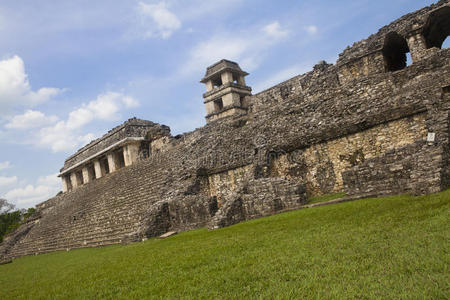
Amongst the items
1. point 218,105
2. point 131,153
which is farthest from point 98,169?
point 218,105

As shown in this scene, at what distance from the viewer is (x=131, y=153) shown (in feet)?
83.7

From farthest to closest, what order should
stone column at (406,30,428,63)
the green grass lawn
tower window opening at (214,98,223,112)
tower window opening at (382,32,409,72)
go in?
tower window opening at (214,98,223,112)
tower window opening at (382,32,409,72)
stone column at (406,30,428,63)
the green grass lawn

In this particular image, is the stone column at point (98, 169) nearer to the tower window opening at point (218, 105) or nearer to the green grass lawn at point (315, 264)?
the tower window opening at point (218, 105)

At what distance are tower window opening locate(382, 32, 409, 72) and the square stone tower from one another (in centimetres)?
1978

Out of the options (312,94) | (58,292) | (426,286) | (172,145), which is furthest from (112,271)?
(172,145)

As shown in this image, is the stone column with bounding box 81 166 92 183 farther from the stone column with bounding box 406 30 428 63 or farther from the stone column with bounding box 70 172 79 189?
the stone column with bounding box 406 30 428 63

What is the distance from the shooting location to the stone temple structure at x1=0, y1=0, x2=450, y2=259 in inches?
280

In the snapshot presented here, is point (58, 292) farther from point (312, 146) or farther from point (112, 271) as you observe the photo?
point (312, 146)

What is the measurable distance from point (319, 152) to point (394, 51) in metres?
6.58

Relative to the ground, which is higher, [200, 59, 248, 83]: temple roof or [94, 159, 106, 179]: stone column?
[200, 59, 248, 83]: temple roof

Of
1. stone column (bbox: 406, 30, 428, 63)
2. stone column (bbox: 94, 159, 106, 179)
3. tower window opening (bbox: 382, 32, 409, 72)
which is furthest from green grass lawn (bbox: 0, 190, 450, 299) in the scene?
stone column (bbox: 94, 159, 106, 179)

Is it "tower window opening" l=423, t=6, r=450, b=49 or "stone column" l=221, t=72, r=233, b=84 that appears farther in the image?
"stone column" l=221, t=72, r=233, b=84

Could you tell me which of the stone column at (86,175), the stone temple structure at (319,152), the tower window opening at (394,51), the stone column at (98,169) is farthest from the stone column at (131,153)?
the tower window opening at (394,51)

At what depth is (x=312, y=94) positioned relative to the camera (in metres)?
11.3
